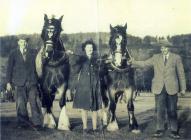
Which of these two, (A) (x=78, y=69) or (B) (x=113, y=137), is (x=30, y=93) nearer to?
(A) (x=78, y=69)

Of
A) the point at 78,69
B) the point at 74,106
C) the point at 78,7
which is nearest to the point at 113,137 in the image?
the point at 74,106

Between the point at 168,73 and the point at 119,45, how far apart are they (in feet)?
1.87

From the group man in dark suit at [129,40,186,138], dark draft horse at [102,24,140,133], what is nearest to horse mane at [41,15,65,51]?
dark draft horse at [102,24,140,133]

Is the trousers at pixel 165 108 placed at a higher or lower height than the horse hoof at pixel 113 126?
higher

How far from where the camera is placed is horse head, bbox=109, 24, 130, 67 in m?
3.86

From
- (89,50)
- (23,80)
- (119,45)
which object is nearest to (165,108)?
(119,45)

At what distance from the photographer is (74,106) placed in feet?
12.8

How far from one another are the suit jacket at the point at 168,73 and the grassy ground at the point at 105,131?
13cm

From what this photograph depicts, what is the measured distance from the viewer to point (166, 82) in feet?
12.6

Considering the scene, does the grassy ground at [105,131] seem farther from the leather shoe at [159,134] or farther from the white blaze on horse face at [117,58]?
the white blaze on horse face at [117,58]

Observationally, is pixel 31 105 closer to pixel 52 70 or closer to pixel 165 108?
pixel 52 70

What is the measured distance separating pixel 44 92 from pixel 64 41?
564 mm

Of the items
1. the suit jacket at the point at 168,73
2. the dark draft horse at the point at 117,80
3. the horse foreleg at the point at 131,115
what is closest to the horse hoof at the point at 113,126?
the dark draft horse at the point at 117,80

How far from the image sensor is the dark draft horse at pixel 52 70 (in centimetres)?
391
